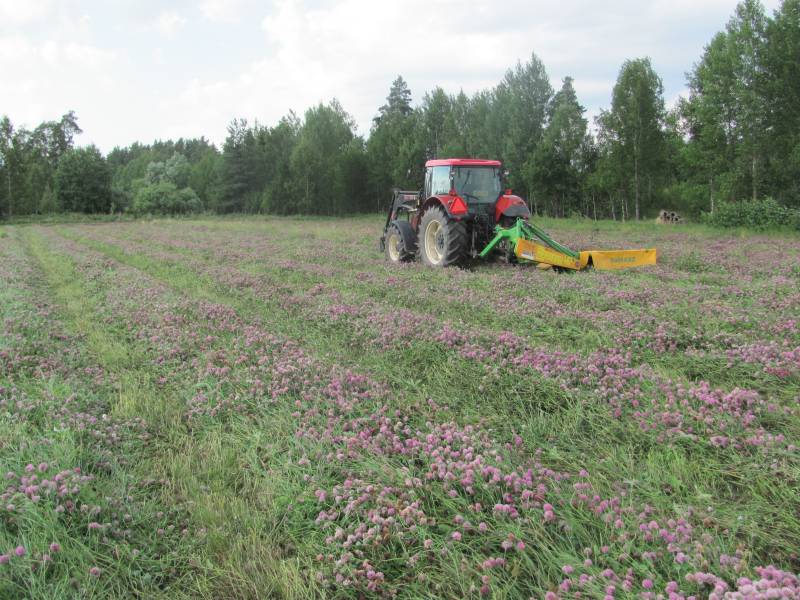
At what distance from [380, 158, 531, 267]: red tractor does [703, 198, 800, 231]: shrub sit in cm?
1564

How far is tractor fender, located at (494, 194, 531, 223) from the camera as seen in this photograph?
12297mm

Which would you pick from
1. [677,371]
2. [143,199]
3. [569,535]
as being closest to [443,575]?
[569,535]

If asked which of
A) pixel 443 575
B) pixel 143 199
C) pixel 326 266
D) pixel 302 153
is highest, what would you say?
pixel 302 153

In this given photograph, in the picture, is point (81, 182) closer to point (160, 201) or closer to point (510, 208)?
point (160, 201)

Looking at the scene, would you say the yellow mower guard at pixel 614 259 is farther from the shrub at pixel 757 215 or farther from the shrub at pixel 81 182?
the shrub at pixel 81 182

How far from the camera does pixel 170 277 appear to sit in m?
13.1

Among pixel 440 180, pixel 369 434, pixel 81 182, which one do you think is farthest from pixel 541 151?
pixel 81 182

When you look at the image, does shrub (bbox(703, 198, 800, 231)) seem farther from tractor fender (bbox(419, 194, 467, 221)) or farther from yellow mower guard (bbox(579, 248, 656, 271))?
tractor fender (bbox(419, 194, 467, 221))

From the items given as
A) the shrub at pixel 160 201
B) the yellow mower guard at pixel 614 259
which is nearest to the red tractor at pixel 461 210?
the yellow mower guard at pixel 614 259

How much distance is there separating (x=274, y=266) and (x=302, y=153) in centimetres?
4956

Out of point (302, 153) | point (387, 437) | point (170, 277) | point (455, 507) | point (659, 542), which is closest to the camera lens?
point (659, 542)

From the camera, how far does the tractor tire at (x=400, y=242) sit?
46.5ft

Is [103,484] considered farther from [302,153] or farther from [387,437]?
[302,153]

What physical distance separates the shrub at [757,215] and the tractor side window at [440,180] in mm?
16776
